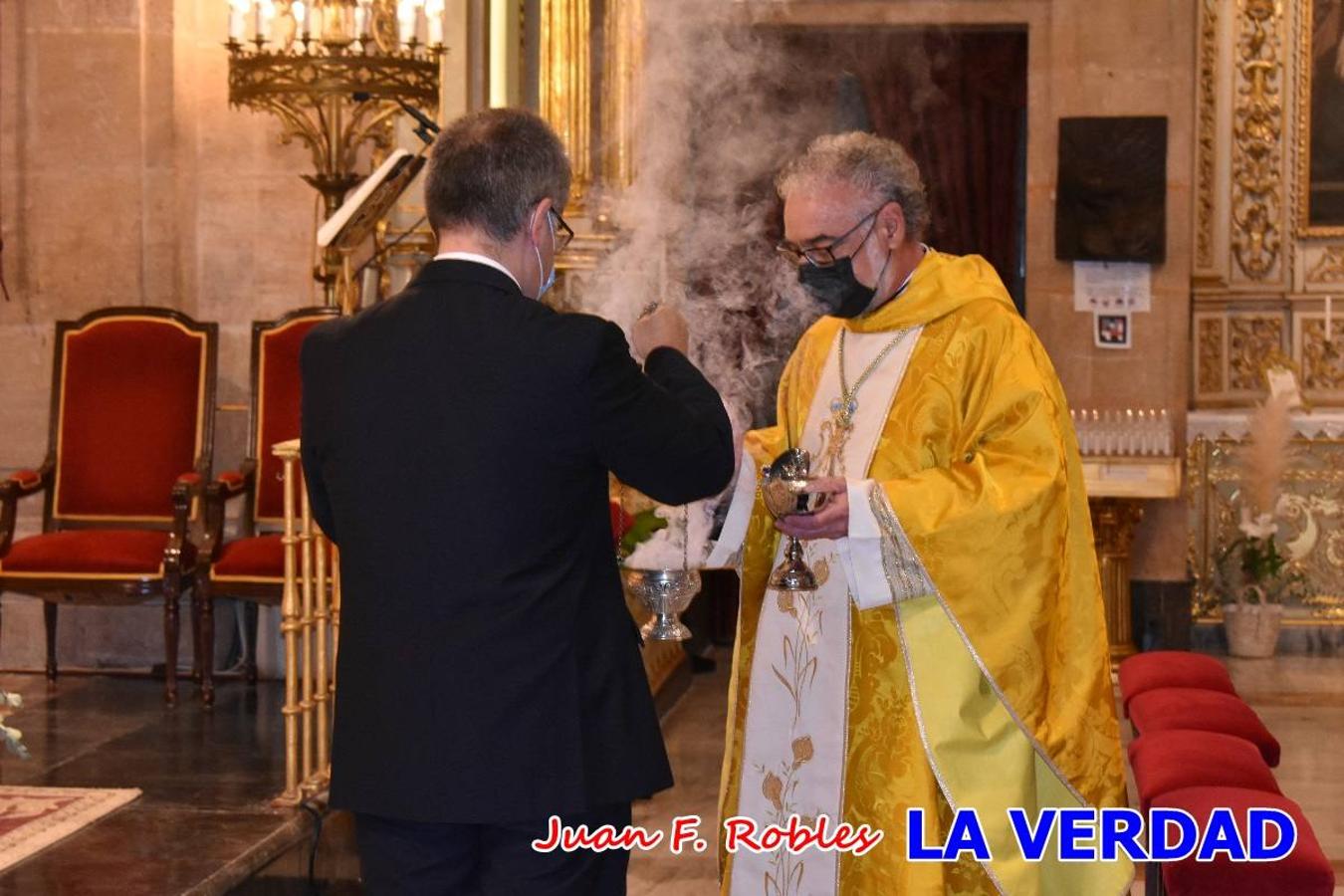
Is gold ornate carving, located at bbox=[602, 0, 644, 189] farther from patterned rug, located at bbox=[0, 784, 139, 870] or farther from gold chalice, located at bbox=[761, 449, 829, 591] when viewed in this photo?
gold chalice, located at bbox=[761, 449, 829, 591]

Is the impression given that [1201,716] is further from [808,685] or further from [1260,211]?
[1260,211]

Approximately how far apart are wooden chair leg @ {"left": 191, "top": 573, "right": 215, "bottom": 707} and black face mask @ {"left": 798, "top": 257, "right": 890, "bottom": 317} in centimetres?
368

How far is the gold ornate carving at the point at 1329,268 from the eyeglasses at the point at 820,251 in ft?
23.2

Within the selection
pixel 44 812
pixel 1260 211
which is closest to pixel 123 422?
pixel 44 812

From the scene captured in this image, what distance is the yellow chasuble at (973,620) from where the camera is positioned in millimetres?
3160

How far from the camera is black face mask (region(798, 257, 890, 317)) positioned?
11.0 feet

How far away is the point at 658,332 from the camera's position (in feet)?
9.27

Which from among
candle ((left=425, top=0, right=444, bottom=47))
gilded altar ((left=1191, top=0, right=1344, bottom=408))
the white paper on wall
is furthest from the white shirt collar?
gilded altar ((left=1191, top=0, right=1344, bottom=408))

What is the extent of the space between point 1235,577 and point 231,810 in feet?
19.6

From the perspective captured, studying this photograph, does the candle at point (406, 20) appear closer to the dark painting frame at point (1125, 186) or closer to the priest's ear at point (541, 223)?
the dark painting frame at point (1125, 186)

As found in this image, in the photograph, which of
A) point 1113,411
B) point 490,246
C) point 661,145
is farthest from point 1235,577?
point 490,246

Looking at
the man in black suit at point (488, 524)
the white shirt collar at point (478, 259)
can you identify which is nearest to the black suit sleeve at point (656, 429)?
the man in black suit at point (488, 524)

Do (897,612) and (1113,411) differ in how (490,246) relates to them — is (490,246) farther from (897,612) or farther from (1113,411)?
(1113,411)

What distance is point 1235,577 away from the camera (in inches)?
367
